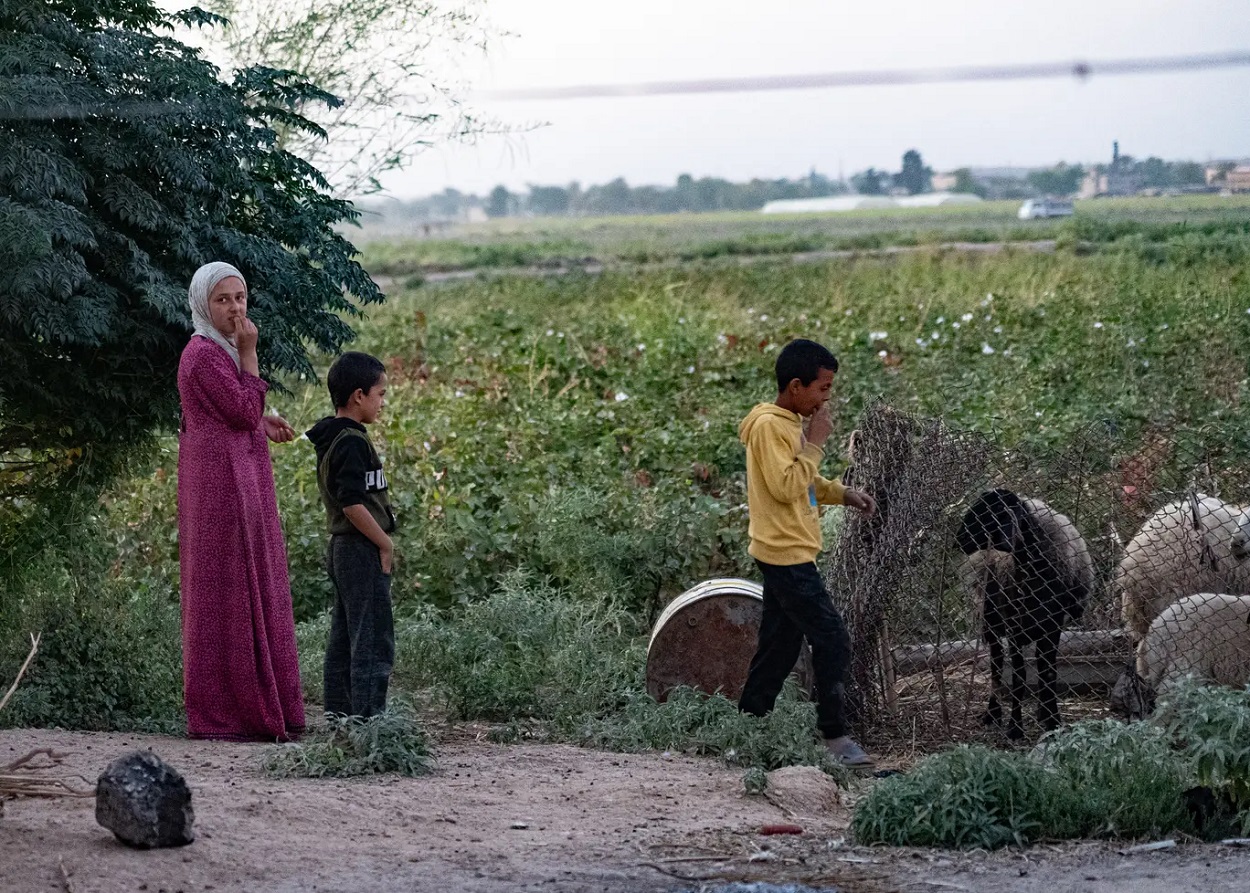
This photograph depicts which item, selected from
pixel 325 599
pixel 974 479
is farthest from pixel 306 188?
pixel 974 479

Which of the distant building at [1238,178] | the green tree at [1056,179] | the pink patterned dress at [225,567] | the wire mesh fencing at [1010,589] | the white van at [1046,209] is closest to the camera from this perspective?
the pink patterned dress at [225,567]

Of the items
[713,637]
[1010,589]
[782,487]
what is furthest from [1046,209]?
[782,487]

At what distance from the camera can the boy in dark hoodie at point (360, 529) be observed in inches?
217

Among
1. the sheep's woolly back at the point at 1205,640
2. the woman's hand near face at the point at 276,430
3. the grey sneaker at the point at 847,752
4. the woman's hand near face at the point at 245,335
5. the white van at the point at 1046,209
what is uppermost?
the white van at the point at 1046,209

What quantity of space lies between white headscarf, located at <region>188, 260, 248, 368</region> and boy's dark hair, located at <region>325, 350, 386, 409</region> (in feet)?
1.47

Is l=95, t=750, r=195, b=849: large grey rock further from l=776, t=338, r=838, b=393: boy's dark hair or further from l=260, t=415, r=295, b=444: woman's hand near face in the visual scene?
l=776, t=338, r=838, b=393: boy's dark hair

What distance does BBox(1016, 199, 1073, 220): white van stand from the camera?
3184 centimetres

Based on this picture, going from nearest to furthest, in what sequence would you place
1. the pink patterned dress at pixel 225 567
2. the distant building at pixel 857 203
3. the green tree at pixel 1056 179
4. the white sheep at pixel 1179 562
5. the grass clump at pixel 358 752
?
the grass clump at pixel 358 752, the pink patterned dress at pixel 225 567, the white sheep at pixel 1179 562, the green tree at pixel 1056 179, the distant building at pixel 857 203

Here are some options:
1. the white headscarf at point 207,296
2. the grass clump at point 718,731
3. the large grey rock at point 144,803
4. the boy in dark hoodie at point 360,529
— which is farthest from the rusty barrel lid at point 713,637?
the large grey rock at point 144,803

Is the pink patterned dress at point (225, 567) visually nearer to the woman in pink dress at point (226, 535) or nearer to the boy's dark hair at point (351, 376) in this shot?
the woman in pink dress at point (226, 535)

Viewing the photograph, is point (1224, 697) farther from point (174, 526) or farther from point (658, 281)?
point (658, 281)

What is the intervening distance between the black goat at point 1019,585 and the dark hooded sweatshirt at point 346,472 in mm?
2476

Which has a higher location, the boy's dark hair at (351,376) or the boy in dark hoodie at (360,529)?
the boy's dark hair at (351,376)

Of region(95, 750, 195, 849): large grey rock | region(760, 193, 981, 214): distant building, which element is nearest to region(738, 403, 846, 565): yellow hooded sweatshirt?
region(95, 750, 195, 849): large grey rock
